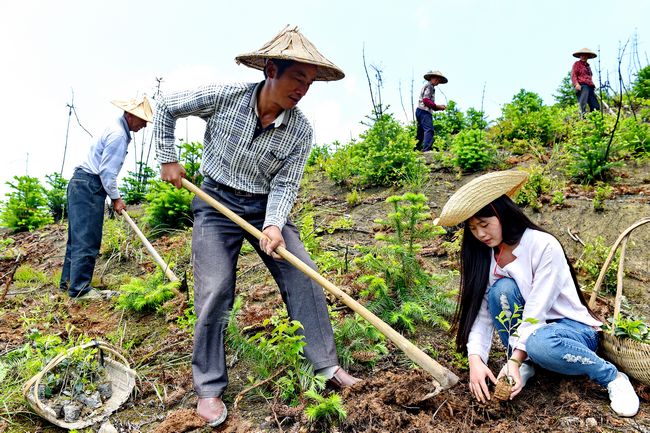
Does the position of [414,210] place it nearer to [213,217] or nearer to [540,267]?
[540,267]

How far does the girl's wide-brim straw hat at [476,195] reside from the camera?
103 inches

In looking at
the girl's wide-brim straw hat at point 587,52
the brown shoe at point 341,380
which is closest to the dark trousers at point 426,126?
the girl's wide-brim straw hat at point 587,52

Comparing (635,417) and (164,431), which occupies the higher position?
(635,417)

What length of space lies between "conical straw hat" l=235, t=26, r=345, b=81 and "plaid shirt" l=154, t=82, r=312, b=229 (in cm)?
22

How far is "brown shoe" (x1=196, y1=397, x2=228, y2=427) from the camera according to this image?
2746 millimetres

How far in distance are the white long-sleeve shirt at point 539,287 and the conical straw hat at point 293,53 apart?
4.71ft

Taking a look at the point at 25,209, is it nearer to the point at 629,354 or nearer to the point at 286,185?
the point at 286,185

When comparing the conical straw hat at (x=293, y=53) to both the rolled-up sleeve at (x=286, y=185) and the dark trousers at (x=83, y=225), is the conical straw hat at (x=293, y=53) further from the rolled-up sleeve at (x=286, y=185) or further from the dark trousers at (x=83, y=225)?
the dark trousers at (x=83, y=225)

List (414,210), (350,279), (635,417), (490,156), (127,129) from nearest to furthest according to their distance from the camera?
(635,417) → (414,210) → (350,279) → (127,129) → (490,156)

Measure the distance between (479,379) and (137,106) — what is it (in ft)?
14.9

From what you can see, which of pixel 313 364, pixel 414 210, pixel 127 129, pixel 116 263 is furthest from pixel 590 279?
pixel 116 263

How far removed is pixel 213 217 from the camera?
3.05m

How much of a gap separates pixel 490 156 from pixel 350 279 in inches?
156

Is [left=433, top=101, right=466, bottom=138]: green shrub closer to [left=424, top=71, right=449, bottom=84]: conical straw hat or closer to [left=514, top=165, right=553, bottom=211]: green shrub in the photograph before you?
[left=424, top=71, right=449, bottom=84]: conical straw hat
